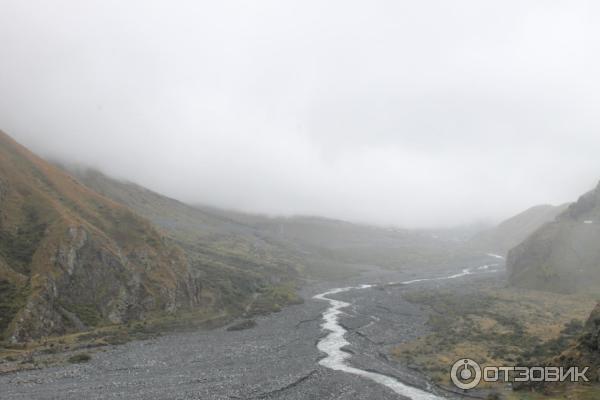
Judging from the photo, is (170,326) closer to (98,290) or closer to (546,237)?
(98,290)

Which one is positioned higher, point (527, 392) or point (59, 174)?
point (59, 174)

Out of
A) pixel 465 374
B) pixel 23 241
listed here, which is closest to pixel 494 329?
pixel 465 374

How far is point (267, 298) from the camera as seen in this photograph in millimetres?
160375

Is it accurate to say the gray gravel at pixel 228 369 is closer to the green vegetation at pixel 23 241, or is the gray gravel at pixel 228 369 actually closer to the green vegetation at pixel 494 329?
the green vegetation at pixel 494 329

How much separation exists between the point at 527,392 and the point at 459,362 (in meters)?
19.4

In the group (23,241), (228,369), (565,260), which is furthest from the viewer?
(565,260)

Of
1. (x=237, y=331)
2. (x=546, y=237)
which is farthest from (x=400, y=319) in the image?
(x=546, y=237)

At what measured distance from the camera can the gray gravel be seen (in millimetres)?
59781

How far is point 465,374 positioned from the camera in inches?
2707

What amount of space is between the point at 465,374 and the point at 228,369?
36.4 meters

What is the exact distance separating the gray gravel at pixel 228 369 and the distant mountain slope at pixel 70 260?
717 inches

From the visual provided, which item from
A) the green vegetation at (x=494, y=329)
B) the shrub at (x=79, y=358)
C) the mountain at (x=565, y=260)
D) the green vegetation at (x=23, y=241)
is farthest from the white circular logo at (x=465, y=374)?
the mountain at (x=565, y=260)

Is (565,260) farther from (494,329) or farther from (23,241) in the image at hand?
(23,241)

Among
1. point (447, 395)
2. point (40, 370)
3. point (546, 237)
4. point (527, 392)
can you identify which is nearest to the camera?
point (527, 392)
